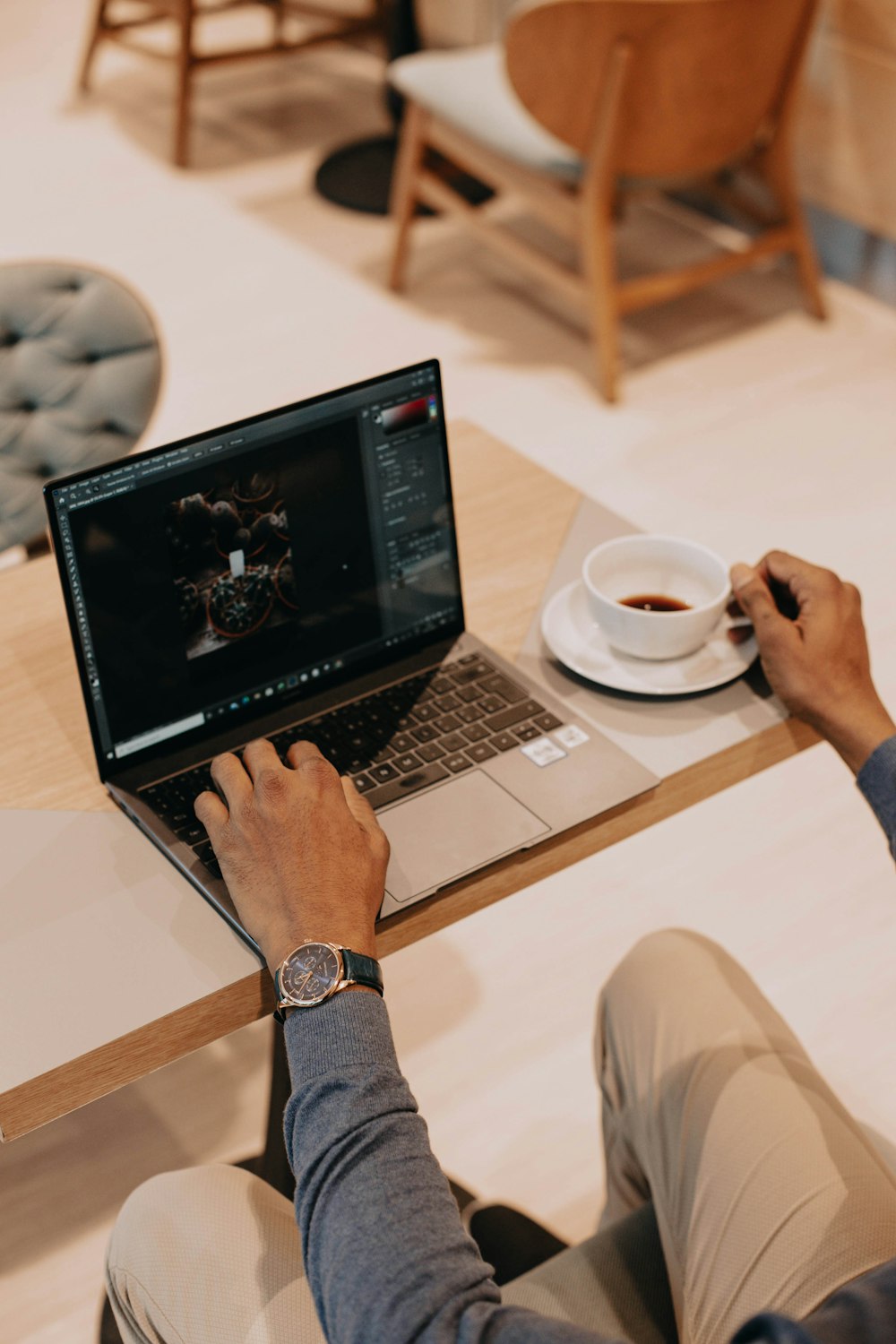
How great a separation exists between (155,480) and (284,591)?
147 mm

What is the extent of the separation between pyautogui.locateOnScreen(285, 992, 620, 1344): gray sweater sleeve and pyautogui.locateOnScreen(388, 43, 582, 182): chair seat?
2.26m

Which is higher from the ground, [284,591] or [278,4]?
[284,591]

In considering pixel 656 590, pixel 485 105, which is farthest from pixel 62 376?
pixel 485 105

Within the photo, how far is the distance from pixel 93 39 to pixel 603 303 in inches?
89.6

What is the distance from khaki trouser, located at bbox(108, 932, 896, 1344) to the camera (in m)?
0.96

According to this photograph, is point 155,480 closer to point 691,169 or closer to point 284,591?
point 284,591

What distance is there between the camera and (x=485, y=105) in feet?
9.73

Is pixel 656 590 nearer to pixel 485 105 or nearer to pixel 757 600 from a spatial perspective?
pixel 757 600

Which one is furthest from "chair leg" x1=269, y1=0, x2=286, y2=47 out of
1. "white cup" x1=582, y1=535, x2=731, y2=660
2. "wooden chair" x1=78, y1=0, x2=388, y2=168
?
"white cup" x1=582, y1=535, x2=731, y2=660

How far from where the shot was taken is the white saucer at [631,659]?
1.20 metres

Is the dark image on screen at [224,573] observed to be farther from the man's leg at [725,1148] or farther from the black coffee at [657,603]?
the man's leg at [725,1148]

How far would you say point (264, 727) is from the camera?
1.16 meters

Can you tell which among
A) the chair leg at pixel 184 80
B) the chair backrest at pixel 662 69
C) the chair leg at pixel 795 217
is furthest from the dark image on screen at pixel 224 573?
the chair leg at pixel 184 80

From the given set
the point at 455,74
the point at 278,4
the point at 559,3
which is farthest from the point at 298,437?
the point at 278,4
